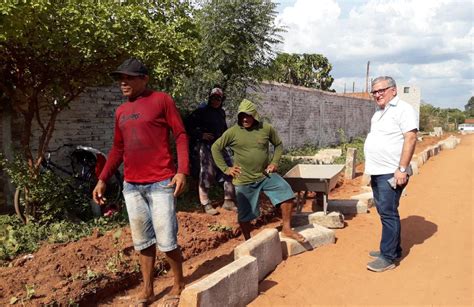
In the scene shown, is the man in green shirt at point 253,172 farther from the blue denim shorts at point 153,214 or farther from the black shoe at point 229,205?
the black shoe at point 229,205

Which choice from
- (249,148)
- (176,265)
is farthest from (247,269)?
(249,148)

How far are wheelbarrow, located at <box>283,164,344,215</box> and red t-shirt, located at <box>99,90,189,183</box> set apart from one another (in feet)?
9.92

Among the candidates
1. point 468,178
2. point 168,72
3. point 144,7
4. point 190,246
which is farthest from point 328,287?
point 468,178

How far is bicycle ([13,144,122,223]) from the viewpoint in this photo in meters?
6.33

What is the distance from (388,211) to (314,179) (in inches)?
71.2

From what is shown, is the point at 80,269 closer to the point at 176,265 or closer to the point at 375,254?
the point at 176,265

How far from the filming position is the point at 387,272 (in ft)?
15.2

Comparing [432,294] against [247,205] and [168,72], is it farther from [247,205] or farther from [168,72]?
[168,72]

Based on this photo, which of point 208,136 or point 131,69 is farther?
point 208,136

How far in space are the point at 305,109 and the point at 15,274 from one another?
47.3 ft

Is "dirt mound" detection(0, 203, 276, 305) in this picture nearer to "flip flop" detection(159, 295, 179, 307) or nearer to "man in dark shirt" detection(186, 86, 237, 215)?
"flip flop" detection(159, 295, 179, 307)

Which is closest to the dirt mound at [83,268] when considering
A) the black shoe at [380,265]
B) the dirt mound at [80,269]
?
the dirt mound at [80,269]

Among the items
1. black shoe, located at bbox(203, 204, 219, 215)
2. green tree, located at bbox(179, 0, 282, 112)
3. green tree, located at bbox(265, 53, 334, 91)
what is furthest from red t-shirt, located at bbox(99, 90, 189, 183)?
green tree, located at bbox(265, 53, 334, 91)

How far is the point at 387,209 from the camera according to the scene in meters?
4.65
